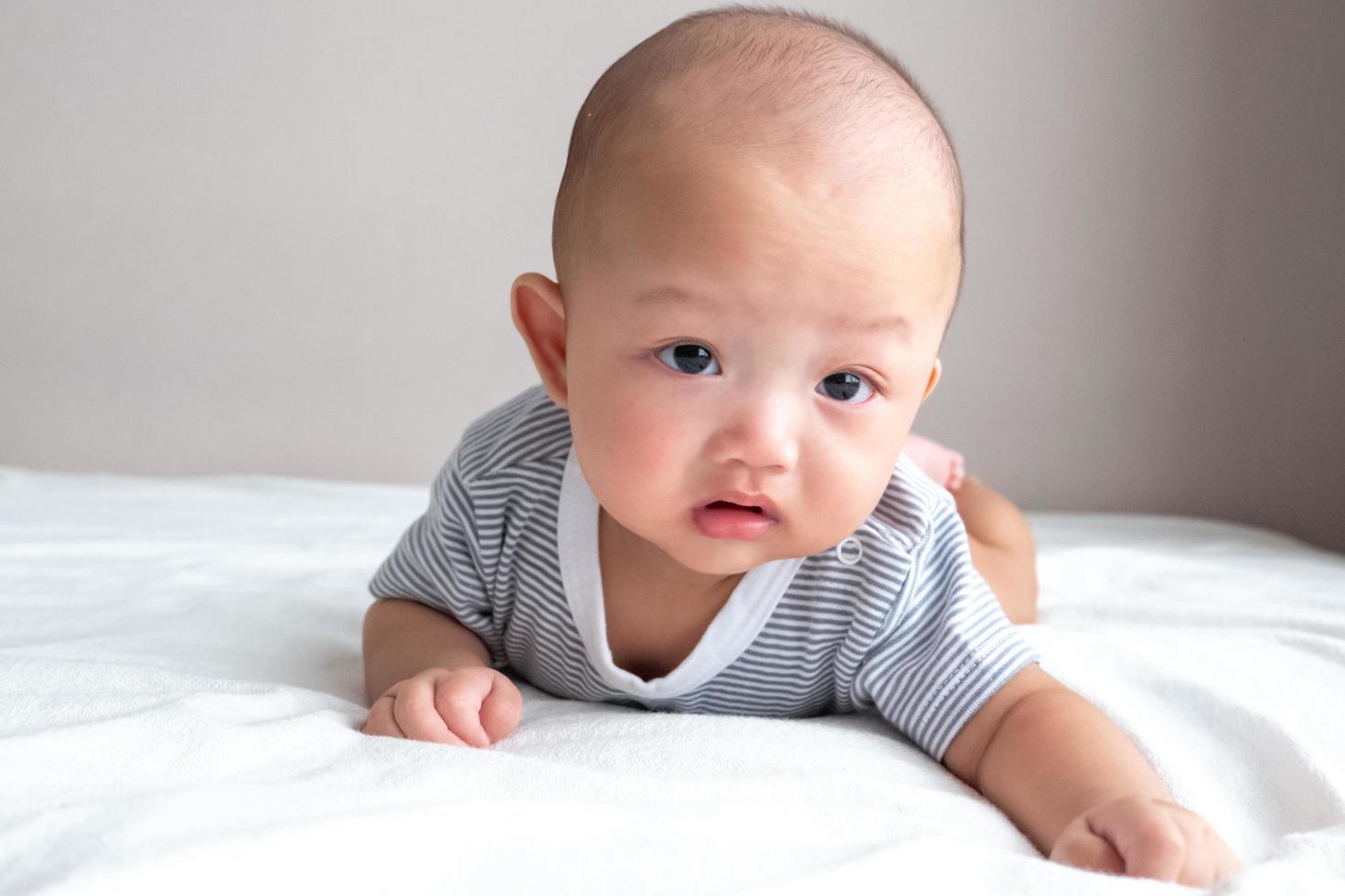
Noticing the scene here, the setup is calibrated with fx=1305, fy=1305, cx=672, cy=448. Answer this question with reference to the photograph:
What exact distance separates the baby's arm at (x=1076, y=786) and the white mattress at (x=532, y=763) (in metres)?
0.02

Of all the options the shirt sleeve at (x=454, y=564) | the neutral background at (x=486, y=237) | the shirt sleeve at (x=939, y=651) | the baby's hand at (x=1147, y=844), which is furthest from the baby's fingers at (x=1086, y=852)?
the neutral background at (x=486, y=237)

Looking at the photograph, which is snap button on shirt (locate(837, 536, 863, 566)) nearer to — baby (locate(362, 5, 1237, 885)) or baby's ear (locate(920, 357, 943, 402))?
baby (locate(362, 5, 1237, 885))

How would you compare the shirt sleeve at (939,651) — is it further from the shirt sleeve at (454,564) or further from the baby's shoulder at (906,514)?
the shirt sleeve at (454,564)

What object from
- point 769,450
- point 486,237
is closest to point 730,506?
point 769,450

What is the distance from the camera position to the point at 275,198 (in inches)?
85.3

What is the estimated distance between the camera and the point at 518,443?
3.43ft

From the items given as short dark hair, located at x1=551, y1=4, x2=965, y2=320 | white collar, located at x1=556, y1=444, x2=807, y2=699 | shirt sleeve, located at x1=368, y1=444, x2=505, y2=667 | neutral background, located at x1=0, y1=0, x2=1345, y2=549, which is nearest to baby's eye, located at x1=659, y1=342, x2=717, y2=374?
short dark hair, located at x1=551, y1=4, x2=965, y2=320

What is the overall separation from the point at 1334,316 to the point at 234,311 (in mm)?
1782

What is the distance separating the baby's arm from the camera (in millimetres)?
669

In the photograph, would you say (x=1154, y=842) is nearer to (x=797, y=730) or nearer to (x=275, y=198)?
(x=797, y=730)

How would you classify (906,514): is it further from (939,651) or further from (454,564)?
(454,564)

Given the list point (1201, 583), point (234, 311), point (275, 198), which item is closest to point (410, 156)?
point (275, 198)

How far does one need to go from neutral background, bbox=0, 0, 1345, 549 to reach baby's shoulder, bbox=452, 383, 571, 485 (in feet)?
3.73

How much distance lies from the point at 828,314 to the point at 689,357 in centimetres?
9
